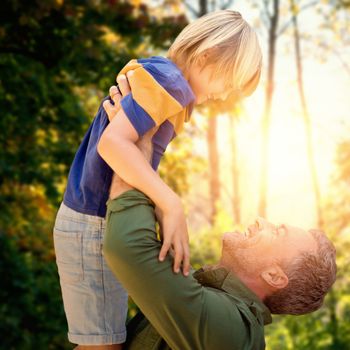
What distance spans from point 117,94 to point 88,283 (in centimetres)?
54

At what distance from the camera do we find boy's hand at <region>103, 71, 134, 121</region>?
167 cm

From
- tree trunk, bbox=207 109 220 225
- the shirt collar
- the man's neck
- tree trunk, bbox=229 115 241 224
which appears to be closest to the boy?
the shirt collar

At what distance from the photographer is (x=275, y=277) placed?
1.85 metres

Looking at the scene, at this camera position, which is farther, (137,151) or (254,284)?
(254,284)

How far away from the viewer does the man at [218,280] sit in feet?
4.86

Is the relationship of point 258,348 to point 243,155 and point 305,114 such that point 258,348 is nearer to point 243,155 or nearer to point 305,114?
point 305,114

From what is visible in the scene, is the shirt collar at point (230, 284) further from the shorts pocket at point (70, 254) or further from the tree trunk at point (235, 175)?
the tree trunk at point (235, 175)

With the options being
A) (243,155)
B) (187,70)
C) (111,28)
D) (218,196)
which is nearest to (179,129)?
(187,70)

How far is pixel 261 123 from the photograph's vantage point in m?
20.3

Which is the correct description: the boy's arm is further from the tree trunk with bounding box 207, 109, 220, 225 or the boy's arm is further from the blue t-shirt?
the tree trunk with bounding box 207, 109, 220, 225

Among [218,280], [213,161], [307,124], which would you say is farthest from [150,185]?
[307,124]

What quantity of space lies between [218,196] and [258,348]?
16.7m

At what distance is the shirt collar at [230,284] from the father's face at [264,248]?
0.06 metres

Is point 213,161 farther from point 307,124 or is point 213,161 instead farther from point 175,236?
point 175,236
